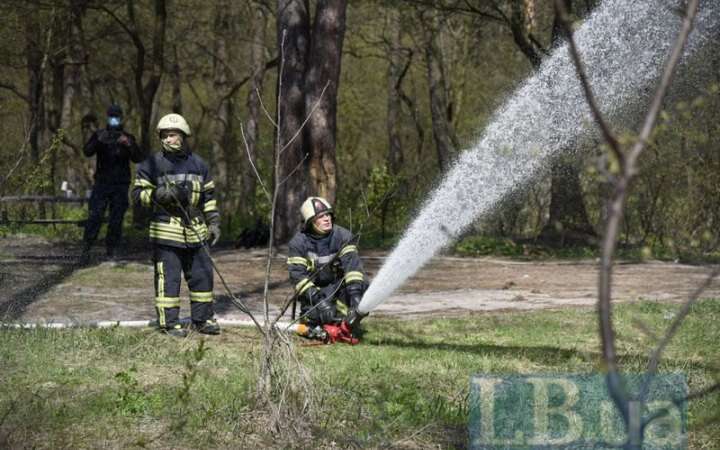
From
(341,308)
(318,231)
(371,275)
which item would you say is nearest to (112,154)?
(371,275)

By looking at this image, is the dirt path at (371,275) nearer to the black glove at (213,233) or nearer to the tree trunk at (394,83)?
the black glove at (213,233)

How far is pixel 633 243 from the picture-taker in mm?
17781

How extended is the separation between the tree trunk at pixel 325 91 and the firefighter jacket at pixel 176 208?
586cm

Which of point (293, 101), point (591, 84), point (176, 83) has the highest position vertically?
point (176, 83)

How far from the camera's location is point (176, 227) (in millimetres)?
7949

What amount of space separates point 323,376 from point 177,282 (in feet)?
7.00

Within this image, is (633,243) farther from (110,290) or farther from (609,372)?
(609,372)

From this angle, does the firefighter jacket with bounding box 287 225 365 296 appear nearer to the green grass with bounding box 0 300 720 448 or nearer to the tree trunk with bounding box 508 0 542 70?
the green grass with bounding box 0 300 720 448

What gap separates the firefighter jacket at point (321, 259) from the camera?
310 inches

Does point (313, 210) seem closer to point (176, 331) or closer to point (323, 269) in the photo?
point (323, 269)

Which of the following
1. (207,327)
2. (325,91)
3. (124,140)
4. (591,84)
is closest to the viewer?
(207,327)

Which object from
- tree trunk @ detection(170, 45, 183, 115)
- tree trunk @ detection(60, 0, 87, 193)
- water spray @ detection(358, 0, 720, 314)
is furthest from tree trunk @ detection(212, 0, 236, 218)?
water spray @ detection(358, 0, 720, 314)

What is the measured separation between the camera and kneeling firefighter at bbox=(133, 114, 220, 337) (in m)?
7.90

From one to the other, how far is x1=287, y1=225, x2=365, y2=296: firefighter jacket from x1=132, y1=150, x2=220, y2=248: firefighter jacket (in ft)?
2.34
